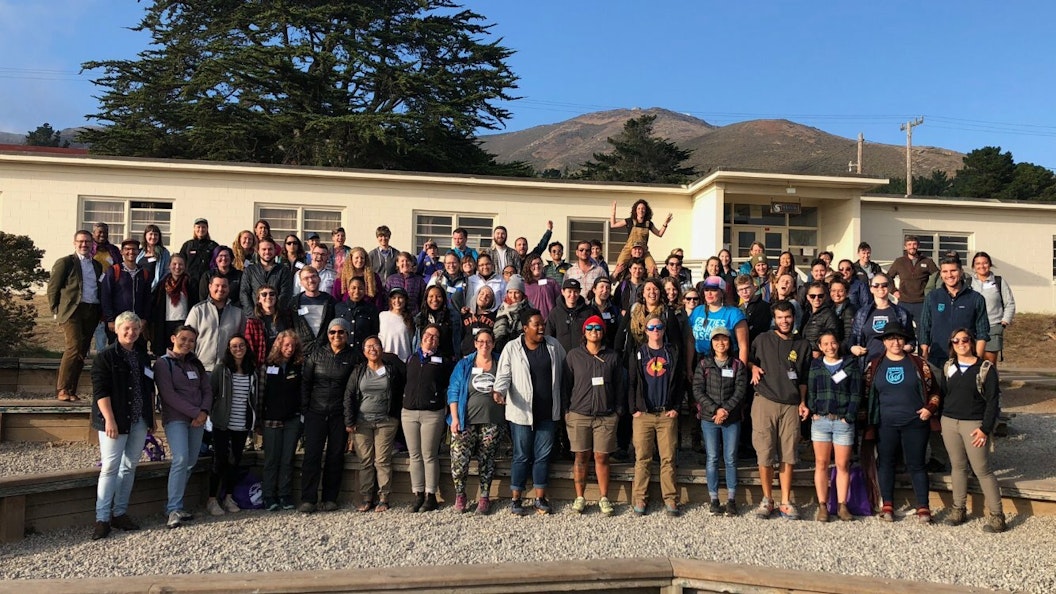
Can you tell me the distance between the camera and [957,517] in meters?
5.59

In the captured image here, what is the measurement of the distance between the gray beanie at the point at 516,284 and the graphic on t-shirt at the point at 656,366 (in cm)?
170

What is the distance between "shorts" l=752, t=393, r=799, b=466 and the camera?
5773 mm

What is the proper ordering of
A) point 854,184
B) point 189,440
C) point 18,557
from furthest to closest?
point 854,184
point 189,440
point 18,557

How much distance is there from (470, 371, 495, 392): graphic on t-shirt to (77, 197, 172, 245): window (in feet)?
40.6

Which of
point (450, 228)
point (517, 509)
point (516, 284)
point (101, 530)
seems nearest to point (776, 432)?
point (517, 509)

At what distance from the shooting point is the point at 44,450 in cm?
655

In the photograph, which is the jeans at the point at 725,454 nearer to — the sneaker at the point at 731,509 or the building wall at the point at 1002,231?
the sneaker at the point at 731,509

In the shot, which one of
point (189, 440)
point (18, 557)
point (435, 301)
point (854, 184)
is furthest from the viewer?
point (854, 184)

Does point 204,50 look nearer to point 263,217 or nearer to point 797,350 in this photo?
point 263,217

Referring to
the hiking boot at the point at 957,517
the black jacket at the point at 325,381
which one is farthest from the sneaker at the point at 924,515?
the black jacket at the point at 325,381

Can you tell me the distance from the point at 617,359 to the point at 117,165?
14.0 metres

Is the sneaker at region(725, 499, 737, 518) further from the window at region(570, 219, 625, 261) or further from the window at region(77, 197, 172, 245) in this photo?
the window at region(77, 197, 172, 245)

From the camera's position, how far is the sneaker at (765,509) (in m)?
5.77

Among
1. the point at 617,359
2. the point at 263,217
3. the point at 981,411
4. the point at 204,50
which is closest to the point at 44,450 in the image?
the point at 617,359
